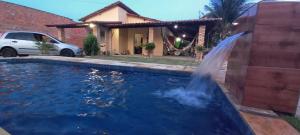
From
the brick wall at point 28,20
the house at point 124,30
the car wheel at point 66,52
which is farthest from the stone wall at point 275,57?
the brick wall at point 28,20

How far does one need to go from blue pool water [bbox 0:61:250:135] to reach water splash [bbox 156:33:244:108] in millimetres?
63

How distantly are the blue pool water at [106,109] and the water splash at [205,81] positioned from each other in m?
0.06

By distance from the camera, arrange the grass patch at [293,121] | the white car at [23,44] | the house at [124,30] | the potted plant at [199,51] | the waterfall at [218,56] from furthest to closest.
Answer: the house at [124,30]
the potted plant at [199,51]
the white car at [23,44]
the waterfall at [218,56]
the grass patch at [293,121]

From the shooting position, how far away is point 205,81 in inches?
190

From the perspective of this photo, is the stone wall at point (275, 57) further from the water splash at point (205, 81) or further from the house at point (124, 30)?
the house at point (124, 30)

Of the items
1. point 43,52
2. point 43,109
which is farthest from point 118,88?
point 43,52

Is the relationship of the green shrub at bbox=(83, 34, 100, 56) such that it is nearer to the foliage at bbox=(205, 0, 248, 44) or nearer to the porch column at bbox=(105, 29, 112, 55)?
the porch column at bbox=(105, 29, 112, 55)

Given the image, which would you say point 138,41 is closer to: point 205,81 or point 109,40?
point 109,40

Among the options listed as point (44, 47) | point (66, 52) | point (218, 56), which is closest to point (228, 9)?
point (66, 52)

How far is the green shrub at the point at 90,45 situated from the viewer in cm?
1118

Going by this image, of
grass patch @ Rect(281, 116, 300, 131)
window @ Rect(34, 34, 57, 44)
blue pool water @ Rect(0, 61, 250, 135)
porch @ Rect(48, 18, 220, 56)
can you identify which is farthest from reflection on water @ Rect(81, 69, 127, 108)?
porch @ Rect(48, 18, 220, 56)

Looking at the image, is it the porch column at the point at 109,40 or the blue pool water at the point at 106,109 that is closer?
the blue pool water at the point at 106,109

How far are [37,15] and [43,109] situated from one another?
15.0 metres

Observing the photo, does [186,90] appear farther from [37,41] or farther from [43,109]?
[37,41]
